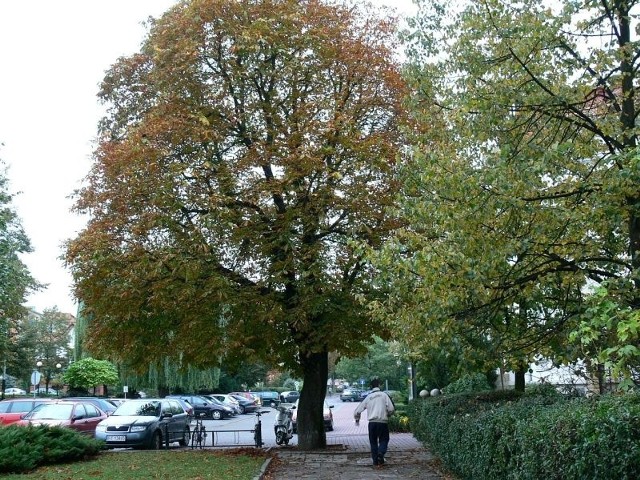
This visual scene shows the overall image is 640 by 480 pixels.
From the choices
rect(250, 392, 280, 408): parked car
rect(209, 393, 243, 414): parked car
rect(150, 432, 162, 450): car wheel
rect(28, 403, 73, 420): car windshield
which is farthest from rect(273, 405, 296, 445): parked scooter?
rect(250, 392, 280, 408): parked car

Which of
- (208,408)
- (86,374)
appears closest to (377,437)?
(208,408)

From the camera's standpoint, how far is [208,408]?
43.2 m

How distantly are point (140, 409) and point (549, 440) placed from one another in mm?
17529

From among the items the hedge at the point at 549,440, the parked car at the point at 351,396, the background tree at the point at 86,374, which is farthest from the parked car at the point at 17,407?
the parked car at the point at 351,396

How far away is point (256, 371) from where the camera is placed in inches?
2958

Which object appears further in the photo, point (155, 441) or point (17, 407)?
point (17, 407)

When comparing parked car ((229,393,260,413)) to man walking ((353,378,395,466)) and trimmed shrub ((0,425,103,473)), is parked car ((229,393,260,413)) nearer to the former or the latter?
trimmed shrub ((0,425,103,473))

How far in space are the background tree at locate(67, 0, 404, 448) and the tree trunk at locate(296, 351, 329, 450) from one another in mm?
1180

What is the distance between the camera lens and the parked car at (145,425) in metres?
20.2

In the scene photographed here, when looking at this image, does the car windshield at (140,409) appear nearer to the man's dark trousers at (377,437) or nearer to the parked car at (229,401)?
the man's dark trousers at (377,437)

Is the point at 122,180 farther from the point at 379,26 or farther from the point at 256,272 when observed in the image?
the point at 379,26

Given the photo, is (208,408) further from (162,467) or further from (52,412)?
(162,467)

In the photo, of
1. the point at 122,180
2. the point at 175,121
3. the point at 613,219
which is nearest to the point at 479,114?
the point at 613,219

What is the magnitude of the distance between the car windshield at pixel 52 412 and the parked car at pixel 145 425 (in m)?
1.57
